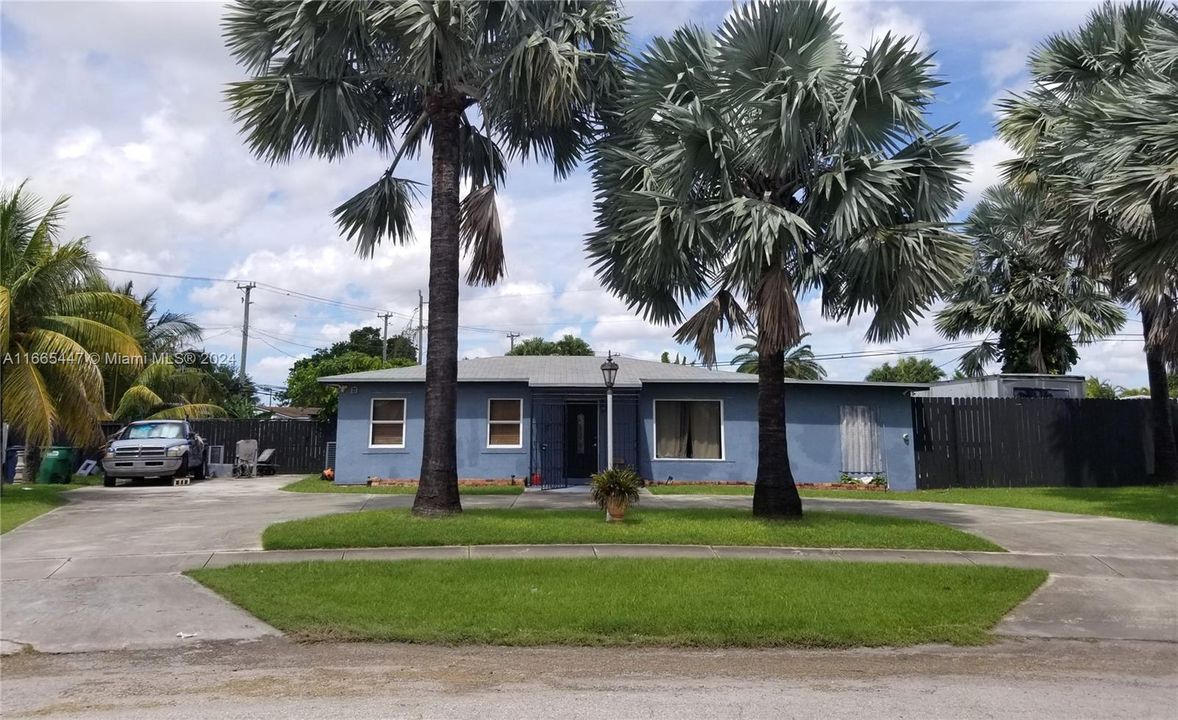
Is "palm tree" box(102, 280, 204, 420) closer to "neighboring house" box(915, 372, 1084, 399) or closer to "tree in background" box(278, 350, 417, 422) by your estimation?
"tree in background" box(278, 350, 417, 422)

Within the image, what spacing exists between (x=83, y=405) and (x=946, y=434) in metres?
19.9

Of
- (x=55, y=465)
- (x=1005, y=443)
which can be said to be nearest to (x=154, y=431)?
(x=55, y=465)

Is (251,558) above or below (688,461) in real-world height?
below

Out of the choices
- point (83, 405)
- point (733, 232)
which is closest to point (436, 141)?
point (733, 232)

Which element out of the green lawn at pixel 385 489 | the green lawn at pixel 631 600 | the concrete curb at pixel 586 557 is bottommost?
the green lawn at pixel 631 600

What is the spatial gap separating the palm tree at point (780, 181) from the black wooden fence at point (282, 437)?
15.8 m

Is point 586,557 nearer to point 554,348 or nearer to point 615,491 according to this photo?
point 615,491

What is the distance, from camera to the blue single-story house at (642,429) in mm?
20406

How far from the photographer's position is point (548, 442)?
20328 mm

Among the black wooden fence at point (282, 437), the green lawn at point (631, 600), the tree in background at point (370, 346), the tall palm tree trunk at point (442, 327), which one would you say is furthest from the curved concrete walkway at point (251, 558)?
the tree in background at point (370, 346)

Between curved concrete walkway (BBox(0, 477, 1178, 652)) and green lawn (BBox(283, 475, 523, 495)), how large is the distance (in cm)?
148

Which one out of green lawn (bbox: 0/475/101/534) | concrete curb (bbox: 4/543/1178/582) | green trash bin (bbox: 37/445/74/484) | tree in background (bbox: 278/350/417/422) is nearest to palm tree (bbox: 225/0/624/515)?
concrete curb (bbox: 4/543/1178/582)

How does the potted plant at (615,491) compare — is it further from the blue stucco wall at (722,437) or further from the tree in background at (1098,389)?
the tree in background at (1098,389)

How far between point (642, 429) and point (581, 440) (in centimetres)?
158
